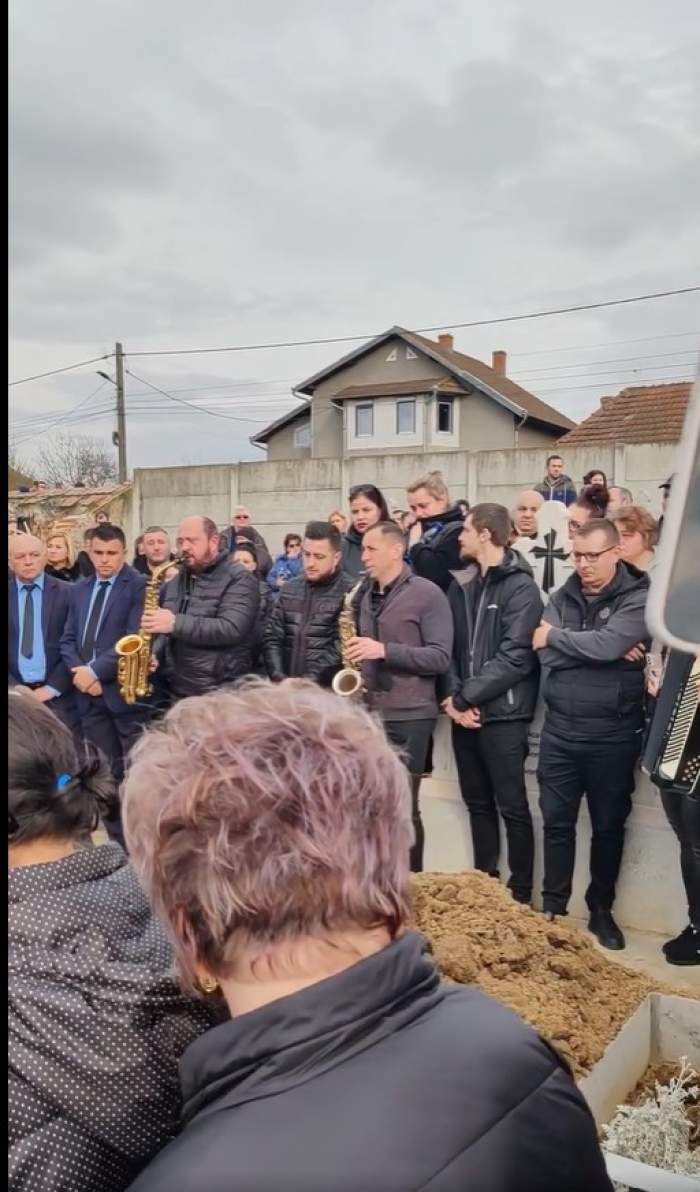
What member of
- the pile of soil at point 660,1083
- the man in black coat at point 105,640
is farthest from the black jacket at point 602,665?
the man in black coat at point 105,640

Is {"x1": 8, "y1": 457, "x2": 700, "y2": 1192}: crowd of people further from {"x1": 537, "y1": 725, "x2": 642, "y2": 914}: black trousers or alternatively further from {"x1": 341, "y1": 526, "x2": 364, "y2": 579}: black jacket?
{"x1": 341, "y1": 526, "x2": 364, "y2": 579}: black jacket

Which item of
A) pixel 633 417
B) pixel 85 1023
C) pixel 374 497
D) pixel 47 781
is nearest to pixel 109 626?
pixel 374 497

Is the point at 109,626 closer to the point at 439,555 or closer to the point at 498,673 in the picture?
the point at 439,555

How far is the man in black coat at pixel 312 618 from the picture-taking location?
5.43 meters

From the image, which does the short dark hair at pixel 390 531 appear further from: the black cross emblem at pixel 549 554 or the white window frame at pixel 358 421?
the white window frame at pixel 358 421

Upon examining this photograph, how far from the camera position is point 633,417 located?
2280cm

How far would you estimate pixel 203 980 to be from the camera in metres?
1.36

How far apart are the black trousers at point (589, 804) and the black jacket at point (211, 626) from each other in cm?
180

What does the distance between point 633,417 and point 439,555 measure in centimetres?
1830

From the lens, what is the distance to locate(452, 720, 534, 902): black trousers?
192 inches

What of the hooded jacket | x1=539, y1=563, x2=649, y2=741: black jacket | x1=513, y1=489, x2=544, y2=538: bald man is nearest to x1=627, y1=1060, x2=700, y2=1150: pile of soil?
x1=539, y1=563, x2=649, y2=741: black jacket

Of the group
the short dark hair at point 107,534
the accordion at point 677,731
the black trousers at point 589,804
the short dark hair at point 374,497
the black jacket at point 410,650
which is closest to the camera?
the accordion at point 677,731

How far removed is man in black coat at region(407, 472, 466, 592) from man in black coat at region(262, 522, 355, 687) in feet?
1.82

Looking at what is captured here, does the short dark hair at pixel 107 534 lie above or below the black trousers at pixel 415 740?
above
